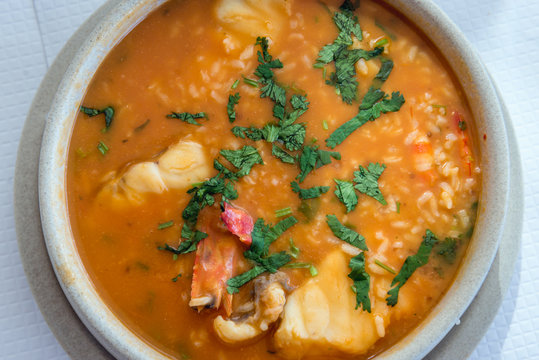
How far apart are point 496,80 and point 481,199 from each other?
851mm

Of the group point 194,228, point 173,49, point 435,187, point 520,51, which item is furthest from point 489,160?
point 173,49

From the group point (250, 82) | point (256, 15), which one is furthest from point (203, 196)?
point (256, 15)

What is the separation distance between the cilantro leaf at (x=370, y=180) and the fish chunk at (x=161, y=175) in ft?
2.06

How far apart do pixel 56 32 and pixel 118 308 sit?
1.44m

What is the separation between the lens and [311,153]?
247 centimetres

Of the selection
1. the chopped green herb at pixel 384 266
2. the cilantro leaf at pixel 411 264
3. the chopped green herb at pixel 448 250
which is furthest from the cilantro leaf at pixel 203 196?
the chopped green herb at pixel 448 250

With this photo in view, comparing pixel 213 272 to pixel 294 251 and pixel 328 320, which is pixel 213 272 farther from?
pixel 328 320

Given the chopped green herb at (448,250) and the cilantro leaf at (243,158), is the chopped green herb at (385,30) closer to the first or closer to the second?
the cilantro leaf at (243,158)

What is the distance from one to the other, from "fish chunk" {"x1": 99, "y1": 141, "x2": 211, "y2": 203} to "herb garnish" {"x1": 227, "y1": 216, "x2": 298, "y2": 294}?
13.0 inches

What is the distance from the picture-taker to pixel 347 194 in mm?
2461

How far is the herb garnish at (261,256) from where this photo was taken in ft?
7.87

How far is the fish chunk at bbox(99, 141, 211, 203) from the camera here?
2436mm

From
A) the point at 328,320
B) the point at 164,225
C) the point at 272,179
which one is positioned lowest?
the point at 328,320

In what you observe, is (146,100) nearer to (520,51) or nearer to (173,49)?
(173,49)
